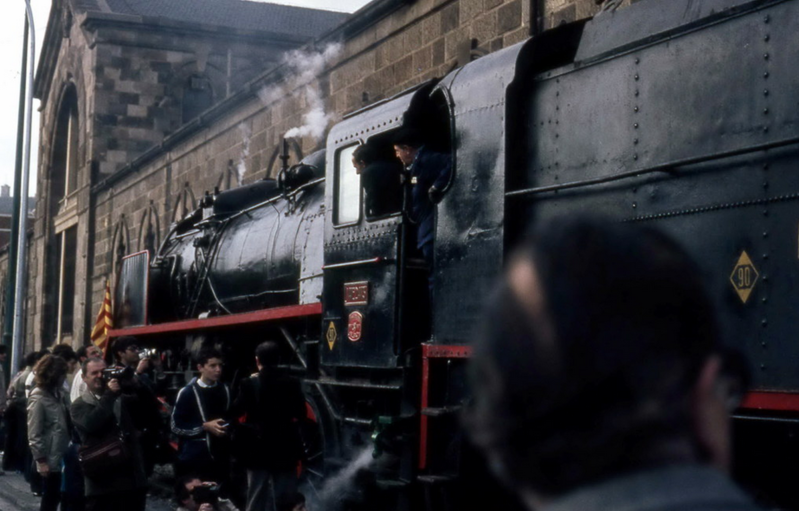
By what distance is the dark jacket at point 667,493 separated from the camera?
907mm

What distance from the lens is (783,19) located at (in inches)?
161

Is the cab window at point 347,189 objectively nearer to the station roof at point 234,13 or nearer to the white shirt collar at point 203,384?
the white shirt collar at point 203,384

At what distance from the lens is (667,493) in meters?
0.91

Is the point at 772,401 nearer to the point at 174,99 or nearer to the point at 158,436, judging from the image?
the point at 158,436

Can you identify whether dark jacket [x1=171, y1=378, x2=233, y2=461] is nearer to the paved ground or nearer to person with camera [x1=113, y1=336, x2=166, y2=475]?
person with camera [x1=113, y1=336, x2=166, y2=475]

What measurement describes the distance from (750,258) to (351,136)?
3.37 m

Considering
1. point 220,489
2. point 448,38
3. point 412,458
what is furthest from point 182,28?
point 412,458

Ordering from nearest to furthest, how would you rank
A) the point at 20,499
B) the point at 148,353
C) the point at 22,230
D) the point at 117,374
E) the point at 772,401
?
the point at 772,401
the point at 117,374
the point at 20,499
the point at 148,353
the point at 22,230

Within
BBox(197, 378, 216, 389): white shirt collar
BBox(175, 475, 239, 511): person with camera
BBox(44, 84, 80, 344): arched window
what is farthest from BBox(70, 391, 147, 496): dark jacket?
BBox(44, 84, 80, 344): arched window

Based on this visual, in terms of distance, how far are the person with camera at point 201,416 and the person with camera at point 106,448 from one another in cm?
71

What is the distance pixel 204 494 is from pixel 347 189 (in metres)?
2.07

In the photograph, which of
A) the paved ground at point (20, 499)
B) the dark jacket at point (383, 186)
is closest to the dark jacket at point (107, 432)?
the dark jacket at point (383, 186)

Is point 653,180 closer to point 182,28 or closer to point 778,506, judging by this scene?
point 778,506

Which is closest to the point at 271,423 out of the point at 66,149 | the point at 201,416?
the point at 201,416
